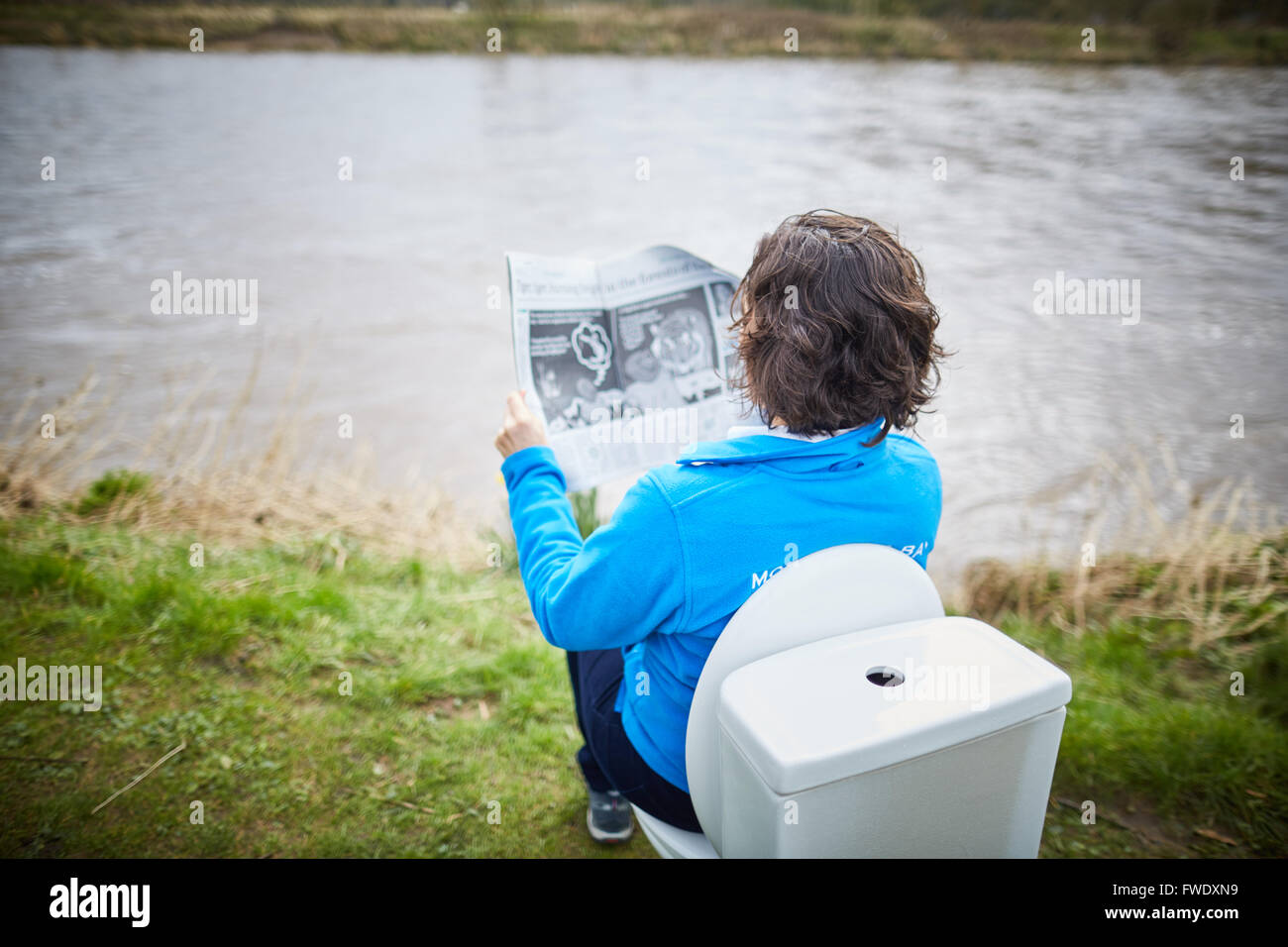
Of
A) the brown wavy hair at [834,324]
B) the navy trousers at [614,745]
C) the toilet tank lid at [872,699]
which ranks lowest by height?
the navy trousers at [614,745]

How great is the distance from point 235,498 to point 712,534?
3.13m

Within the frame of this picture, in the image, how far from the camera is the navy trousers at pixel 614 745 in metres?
1.50

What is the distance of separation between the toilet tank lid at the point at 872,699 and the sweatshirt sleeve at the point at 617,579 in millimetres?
177

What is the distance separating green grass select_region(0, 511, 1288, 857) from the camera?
6.50 feet

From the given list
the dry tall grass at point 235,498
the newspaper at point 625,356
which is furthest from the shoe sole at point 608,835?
the dry tall grass at point 235,498

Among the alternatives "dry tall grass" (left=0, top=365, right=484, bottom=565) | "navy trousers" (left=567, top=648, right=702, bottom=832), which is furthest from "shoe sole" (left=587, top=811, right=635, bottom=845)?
"dry tall grass" (left=0, top=365, right=484, bottom=565)

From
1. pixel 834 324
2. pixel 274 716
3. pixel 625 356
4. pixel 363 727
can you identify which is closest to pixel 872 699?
pixel 834 324

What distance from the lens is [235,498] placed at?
12.2 ft

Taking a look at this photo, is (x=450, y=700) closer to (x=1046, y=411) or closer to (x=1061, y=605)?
(x=1061, y=605)

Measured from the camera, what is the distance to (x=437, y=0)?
22.5m

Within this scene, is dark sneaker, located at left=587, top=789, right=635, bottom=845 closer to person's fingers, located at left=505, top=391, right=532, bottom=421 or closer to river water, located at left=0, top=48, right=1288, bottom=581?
person's fingers, located at left=505, top=391, right=532, bottom=421
